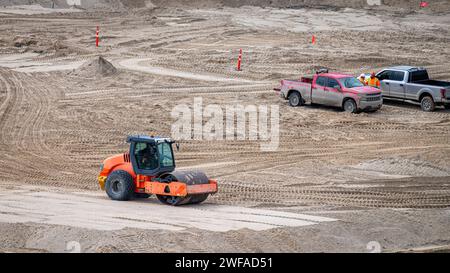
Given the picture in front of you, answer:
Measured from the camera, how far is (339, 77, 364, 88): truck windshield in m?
32.8

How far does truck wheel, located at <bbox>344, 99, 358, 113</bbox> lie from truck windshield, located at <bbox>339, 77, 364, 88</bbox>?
0.63m

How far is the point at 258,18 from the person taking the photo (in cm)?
5709

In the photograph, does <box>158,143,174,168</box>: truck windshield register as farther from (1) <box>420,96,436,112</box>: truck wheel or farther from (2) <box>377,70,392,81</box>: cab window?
(2) <box>377,70,392,81</box>: cab window

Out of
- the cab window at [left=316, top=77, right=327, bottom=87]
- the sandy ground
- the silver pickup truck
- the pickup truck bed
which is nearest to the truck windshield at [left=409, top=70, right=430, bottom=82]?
the silver pickup truck

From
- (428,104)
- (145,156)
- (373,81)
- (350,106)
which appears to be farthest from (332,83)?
(145,156)

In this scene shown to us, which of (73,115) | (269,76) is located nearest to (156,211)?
(73,115)

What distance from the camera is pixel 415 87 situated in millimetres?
33312

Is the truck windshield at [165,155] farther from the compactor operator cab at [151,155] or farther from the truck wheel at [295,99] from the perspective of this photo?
the truck wheel at [295,99]

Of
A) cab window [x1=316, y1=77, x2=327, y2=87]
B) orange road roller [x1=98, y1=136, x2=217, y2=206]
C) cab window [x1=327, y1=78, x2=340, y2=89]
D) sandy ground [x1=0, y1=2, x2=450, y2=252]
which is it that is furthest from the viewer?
cab window [x1=316, y1=77, x2=327, y2=87]

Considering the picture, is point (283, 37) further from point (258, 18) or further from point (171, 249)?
point (171, 249)

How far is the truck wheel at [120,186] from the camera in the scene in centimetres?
2050

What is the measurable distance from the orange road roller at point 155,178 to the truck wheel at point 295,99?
536 inches

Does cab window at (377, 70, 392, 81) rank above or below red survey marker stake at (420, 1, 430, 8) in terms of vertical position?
below

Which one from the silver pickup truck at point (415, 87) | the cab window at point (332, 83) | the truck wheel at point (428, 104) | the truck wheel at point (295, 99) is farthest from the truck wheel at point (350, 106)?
the truck wheel at point (428, 104)
